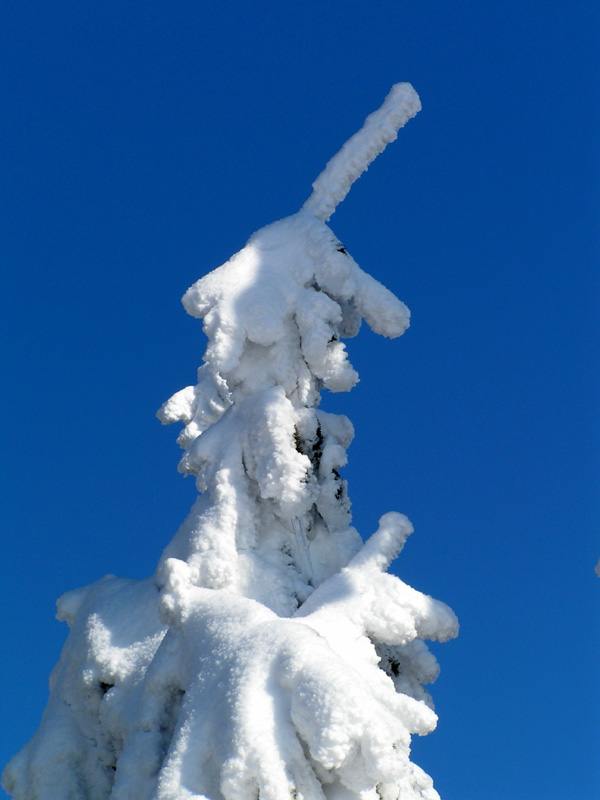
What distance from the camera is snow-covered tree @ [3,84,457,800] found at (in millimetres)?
5852

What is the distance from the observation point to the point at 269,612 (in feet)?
22.7

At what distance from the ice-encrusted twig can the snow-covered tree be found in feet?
0.06

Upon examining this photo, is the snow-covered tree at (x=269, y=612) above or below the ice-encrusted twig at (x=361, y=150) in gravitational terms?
below

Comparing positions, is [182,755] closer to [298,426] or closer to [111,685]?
[111,685]

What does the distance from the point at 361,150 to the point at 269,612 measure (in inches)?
228

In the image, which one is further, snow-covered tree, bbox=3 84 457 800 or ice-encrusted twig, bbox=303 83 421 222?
ice-encrusted twig, bbox=303 83 421 222

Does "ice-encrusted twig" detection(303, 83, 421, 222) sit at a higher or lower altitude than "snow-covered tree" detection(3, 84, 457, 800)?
higher

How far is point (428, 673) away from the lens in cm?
889

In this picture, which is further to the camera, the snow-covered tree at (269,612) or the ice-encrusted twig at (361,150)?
the ice-encrusted twig at (361,150)

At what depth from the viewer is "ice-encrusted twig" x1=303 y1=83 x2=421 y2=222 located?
10023 mm

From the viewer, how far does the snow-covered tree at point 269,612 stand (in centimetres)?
585

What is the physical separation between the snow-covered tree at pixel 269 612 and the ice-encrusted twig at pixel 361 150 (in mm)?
18

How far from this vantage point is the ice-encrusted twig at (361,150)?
1002cm

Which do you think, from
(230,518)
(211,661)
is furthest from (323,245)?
(211,661)
